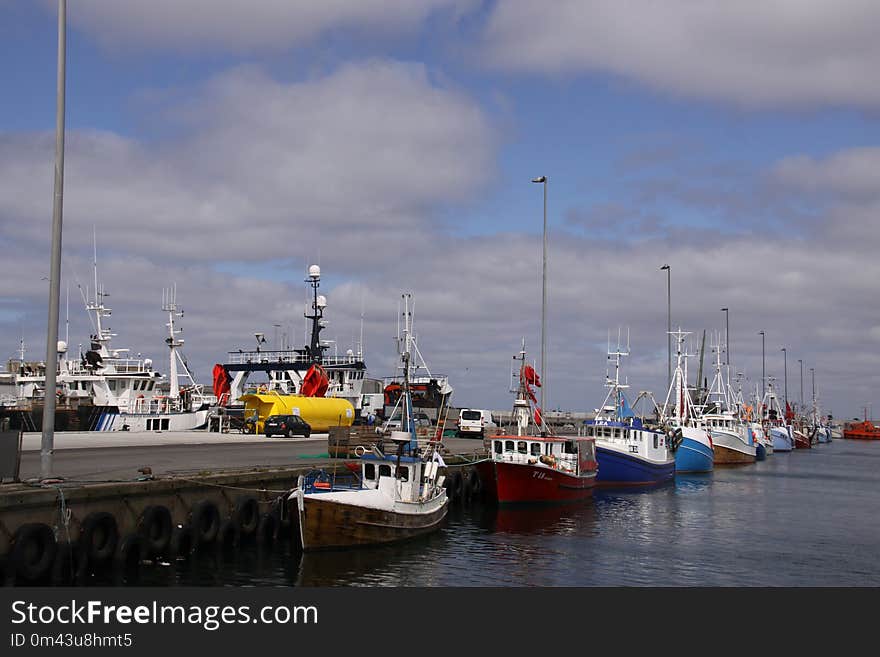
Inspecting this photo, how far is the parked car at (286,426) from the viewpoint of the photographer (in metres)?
58.9

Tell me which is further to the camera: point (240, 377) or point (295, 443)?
point (240, 377)

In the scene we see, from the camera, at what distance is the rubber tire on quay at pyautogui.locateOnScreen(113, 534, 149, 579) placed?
860 inches

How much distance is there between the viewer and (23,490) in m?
20.4

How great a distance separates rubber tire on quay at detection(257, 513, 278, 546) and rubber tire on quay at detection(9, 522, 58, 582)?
7.86m

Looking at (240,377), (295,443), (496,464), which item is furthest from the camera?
(240,377)

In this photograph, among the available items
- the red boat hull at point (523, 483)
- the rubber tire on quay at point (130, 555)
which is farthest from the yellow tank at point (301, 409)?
the rubber tire on quay at point (130, 555)

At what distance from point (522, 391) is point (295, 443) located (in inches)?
670

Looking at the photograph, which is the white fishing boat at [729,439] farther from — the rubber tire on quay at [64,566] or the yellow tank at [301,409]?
the rubber tire on quay at [64,566]

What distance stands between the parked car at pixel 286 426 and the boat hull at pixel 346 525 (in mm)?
31604

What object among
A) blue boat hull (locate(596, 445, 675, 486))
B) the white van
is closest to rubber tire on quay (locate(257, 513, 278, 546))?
blue boat hull (locate(596, 445, 675, 486))

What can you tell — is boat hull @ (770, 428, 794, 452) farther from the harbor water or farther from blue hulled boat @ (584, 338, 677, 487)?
the harbor water

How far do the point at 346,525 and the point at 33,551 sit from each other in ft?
31.4
